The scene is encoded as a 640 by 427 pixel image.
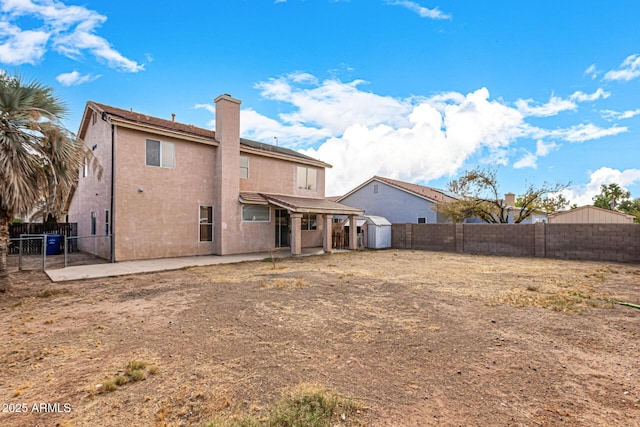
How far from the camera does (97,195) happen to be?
14.7 metres

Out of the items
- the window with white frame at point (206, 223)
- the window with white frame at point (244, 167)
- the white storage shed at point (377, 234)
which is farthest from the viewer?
the white storage shed at point (377, 234)

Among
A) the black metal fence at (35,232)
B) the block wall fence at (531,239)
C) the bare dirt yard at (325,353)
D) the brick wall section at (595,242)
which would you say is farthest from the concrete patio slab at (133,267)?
the brick wall section at (595,242)

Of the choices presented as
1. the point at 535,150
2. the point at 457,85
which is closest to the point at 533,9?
the point at 457,85

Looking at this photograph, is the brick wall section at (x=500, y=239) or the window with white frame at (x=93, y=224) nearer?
the window with white frame at (x=93, y=224)

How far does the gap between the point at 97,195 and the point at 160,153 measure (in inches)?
154

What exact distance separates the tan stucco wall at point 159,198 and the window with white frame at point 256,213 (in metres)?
1.74

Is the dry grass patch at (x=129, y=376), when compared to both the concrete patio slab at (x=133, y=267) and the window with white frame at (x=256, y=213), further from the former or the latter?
the window with white frame at (x=256, y=213)

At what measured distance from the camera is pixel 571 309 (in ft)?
20.9

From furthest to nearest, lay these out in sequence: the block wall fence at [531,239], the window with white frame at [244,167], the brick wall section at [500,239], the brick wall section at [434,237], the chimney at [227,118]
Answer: the brick wall section at [434,237]
the brick wall section at [500,239]
the window with white frame at [244,167]
the chimney at [227,118]
the block wall fence at [531,239]

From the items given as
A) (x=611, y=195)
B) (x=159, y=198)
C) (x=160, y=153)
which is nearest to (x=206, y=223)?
(x=159, y=198)

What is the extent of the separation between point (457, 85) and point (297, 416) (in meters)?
18.7

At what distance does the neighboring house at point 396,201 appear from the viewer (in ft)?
79.0

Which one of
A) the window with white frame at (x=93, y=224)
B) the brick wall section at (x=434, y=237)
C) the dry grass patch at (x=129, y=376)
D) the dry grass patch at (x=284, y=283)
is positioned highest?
the window with white frame at (x=93, y=224)

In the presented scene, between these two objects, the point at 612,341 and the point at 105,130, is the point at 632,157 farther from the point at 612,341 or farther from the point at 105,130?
the point at 105,130
